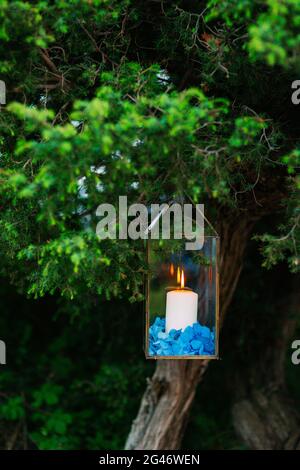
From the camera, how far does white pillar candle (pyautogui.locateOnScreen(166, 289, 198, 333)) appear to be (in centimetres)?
255

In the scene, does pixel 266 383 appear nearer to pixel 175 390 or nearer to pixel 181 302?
pixel 175 390

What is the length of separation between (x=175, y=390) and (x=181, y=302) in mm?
1495

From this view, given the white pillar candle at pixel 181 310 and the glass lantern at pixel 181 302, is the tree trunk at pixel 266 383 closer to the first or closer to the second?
the glass lantern at pixel 181 302

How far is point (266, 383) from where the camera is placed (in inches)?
190

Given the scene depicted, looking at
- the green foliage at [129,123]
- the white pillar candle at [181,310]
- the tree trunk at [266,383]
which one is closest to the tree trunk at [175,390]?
the green foliage at [129,123]

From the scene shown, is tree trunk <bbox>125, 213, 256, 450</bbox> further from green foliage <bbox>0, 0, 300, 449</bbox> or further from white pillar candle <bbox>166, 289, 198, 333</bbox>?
white pillar candle <bbox>166, 289, 198, 333</bbox>

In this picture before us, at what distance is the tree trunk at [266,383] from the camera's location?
4.66 metres

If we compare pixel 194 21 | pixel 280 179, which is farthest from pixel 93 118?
pixel 280 179

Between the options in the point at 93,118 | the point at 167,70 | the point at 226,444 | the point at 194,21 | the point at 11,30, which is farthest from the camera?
the point at 226,444

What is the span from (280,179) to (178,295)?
1.07m

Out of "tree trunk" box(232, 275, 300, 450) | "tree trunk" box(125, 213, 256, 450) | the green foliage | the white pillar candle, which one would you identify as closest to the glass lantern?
the white pillar candle

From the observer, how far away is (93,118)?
215 centimetres

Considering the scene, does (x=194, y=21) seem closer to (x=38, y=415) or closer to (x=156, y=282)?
(x=156, y=282)

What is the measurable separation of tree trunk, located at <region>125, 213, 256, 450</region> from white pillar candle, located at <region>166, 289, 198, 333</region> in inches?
43.9
